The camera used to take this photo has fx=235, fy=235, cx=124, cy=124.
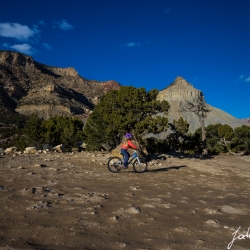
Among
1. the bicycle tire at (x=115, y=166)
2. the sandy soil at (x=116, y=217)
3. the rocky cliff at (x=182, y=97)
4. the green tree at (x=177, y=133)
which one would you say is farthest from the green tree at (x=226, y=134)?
the rocky cliff at (x=182, y=97)

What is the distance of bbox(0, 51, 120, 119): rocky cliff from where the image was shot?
368 ft

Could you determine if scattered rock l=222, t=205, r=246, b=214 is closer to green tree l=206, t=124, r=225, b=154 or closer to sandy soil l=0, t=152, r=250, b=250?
sandy soil l=0, t=152, r=250, b=250

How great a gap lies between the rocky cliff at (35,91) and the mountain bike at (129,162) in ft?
322

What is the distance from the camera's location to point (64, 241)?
3.76 m

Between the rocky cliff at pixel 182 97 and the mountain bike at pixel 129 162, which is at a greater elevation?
the rocky cliff at pixel 182 97

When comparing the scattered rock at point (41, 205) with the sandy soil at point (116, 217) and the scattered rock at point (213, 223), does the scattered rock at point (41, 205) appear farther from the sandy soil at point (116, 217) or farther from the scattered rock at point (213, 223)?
the scattered rock at point (213, 223)

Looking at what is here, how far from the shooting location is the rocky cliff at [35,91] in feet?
368

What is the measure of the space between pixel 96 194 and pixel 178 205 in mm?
2343

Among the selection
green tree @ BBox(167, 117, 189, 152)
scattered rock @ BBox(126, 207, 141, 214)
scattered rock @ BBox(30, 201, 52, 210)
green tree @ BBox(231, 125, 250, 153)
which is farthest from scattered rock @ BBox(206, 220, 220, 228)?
green tree @ BBox(231, 125, 250, 153)

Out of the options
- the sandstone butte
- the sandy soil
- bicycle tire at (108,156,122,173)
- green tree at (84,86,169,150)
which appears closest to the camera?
the sandy soil

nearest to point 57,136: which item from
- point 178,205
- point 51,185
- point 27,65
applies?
point 51,185

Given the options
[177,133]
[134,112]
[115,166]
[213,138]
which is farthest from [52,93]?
[115,166]

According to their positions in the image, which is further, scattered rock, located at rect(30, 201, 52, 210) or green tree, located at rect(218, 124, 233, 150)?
green tree, located at rect(218, 124, 233, 150)

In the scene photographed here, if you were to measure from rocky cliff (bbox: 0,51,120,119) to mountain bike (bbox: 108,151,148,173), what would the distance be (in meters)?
98.0
